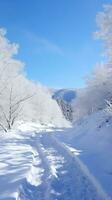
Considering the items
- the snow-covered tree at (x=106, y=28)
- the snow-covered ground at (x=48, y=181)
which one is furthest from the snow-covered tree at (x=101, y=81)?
the snow-covered ground at (x=48, y=181)

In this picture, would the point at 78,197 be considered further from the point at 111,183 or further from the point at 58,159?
the point at 58,159

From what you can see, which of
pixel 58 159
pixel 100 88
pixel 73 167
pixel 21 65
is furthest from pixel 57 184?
pixel 100 88

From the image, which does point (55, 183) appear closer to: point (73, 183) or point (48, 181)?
point (48, 181)

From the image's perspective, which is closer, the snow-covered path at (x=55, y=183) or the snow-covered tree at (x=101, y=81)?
the snow-covered path at (x=55, y=183)

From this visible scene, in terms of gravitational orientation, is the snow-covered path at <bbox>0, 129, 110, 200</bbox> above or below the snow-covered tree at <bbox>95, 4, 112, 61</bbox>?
below

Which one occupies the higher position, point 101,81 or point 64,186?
point 101,81

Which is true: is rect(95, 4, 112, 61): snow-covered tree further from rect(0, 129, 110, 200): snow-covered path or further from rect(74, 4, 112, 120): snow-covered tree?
rect(0, 129, 110, 200): snow-covered path

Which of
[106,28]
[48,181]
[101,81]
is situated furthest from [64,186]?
[101,81]

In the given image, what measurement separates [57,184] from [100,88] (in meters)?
49.5

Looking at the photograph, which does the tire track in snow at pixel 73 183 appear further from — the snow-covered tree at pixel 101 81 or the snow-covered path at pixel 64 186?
the snow-covered tree at pixel 101 81

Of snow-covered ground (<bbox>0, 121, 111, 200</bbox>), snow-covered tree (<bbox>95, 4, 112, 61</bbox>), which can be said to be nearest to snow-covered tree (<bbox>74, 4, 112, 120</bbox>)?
snow-covered tree (<bbox>95, 4, 112, 61</bbox>)

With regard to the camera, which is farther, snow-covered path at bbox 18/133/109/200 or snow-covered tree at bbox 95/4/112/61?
snow-covered tree at bbox 95/4/112/61

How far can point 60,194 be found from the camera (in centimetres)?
706

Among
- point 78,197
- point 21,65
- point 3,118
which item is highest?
point 21,65
